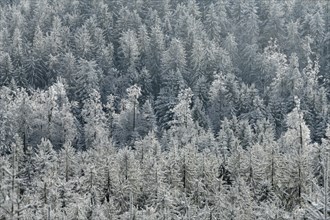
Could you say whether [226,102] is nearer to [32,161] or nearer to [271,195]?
[32,161]

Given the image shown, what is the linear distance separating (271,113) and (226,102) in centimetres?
1107

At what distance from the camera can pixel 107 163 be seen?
7512cm

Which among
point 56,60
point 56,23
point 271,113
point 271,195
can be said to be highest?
point 56,23

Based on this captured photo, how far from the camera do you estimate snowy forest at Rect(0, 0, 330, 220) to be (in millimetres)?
71562

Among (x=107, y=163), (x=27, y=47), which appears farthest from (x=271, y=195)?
(x=27, y=47)

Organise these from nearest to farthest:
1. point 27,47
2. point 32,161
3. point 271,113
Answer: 1. point 32,161
2. point 271,113
3. point 27,47

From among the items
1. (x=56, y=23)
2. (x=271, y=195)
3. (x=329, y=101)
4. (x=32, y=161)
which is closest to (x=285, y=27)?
(x=329, y=101)

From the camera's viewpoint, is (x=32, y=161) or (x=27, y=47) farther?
(x=27, y=47)

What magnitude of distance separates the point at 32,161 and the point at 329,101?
79.2 m

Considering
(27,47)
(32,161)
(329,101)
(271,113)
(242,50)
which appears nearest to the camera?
(32,161)

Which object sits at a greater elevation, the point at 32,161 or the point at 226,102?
the point at 226,102

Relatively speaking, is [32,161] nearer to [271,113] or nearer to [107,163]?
[107,163]

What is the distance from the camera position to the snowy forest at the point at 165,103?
7156 cm

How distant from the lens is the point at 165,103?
137m
